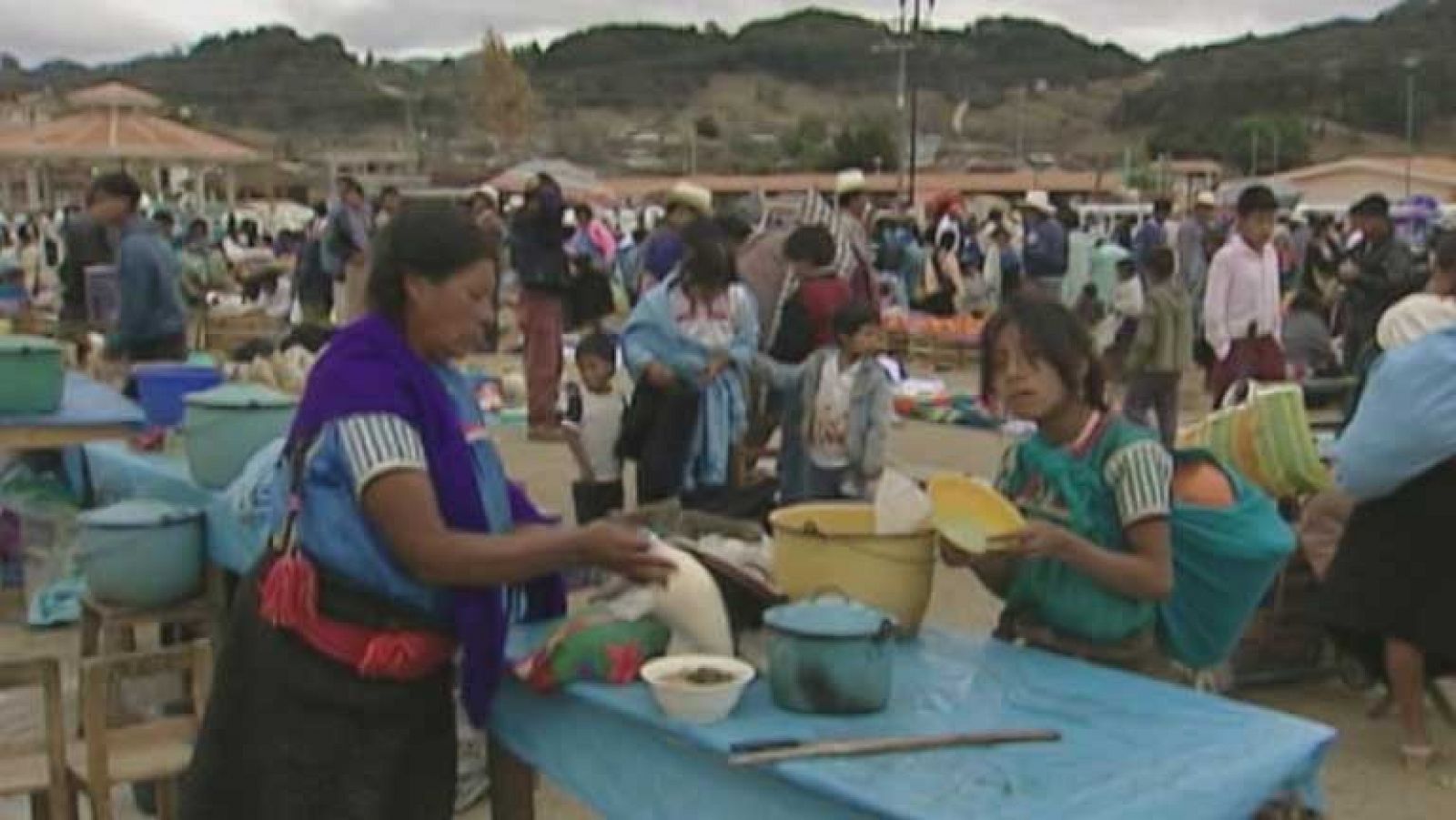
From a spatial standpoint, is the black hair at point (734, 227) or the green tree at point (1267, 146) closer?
the black hair at point (734, 227)

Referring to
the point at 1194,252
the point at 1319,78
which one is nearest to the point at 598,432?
the point at 1194,252

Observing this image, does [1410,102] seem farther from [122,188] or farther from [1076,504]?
[1076,504]

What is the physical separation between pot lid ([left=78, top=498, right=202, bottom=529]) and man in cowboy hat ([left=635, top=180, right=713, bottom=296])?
2.96 meters

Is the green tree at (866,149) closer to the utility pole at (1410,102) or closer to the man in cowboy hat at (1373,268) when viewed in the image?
the utility pole at (1410,102)

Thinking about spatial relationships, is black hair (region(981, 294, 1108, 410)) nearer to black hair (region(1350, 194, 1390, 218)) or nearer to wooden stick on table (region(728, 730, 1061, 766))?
wooden stick on table (region(728, 730, 1061, 766))

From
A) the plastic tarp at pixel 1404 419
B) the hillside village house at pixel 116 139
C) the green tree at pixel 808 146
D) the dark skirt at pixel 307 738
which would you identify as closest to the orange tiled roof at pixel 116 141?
the hillside village house at pixel 116 139

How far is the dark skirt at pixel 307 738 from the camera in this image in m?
2.71

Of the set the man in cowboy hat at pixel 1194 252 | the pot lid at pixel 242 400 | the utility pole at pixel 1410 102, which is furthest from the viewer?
the utility pole at pixel 1410 102

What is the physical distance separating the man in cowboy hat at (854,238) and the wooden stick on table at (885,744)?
4695 millimetres

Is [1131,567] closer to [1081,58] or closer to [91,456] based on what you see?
[91,456]

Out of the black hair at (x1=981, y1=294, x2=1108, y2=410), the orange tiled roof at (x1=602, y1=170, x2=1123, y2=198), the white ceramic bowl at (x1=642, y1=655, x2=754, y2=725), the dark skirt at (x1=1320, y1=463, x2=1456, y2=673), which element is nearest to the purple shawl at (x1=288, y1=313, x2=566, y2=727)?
the white ceramic bowl at (x1=642, y1=655, x2=754, y2=725)

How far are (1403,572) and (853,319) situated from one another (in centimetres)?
219

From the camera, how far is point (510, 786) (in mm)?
3156

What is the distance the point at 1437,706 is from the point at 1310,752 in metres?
3.16
